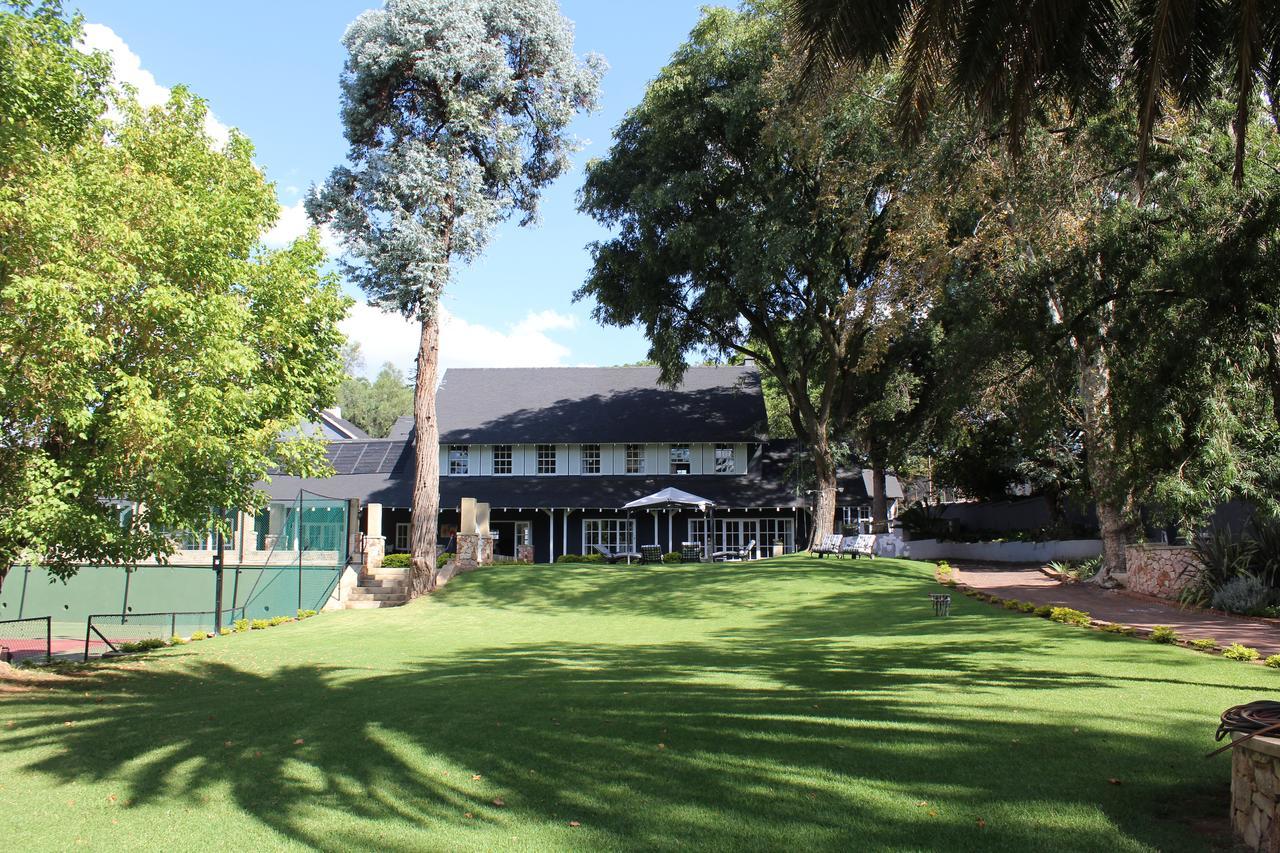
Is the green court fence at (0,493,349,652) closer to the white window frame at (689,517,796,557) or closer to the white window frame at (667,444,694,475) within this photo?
the white window frame at (667,444,694,475)

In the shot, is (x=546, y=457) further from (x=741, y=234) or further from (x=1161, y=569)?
(x=1161, y=569)

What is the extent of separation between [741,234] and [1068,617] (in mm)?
17057

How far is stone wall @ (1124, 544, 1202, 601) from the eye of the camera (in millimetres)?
16750

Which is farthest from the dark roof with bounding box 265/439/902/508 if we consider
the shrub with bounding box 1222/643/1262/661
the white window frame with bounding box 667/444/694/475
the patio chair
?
the shrub with bounding box 1222/643/1262/661

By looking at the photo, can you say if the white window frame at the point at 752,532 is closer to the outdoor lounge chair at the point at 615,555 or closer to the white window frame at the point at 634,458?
the outdoor lounge chair at the point at 615,555

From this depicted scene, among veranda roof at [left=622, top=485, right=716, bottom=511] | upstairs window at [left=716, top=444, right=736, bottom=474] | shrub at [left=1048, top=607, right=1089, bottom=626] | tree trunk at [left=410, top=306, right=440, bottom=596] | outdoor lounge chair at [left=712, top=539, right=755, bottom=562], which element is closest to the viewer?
shrub at [left=1048, top=607, right=1089, bottom=626]

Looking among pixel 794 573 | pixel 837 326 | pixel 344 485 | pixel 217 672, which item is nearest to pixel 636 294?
pixel 837 326

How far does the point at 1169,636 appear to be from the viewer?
11.7 meters

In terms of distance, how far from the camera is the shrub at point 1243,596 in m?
14.3

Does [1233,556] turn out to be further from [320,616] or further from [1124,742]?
[320,616]

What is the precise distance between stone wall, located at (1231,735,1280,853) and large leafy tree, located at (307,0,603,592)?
70.8 ft

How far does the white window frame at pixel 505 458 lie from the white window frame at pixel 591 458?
9.60 ft

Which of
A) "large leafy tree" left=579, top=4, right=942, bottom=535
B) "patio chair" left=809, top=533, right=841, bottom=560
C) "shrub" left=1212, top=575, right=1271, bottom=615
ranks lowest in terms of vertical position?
"shrub" left=1212, top=575, right=1271, bottom=615

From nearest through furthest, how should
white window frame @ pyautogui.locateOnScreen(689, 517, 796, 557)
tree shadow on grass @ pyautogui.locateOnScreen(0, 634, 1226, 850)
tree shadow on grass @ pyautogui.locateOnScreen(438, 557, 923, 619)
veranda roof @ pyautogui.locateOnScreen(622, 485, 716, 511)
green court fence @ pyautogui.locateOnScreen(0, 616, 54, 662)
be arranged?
tree shadow on grass @ pyautogui.locateOnScreen(0, 634, 1226, 850) < green court fence @ pyautogui.locateOnScreen(0, 616, 54, 662) < tree shadow on grass @ pyautogui.locateOnScreen(438, 557, 923, 619) < veranda roof @ pyautogui.locateOnScreen(622, 485, 716, 511) < white window frame @ pyautogui.locateOnScreen(689, 517, 796, 557)
